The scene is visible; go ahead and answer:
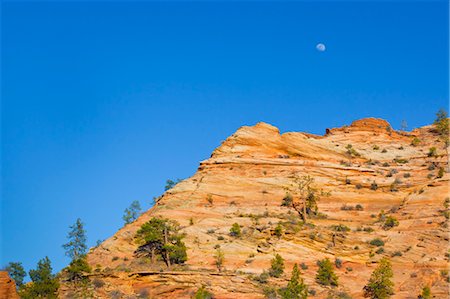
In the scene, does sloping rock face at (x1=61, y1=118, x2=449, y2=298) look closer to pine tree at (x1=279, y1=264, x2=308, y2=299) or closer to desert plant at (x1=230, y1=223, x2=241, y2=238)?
desert plant at (x1=230, y1=223, x2=241, y2=238)

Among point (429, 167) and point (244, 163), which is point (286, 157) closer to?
point (244, 163)

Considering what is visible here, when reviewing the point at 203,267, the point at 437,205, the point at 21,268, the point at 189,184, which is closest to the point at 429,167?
the point at 437,205

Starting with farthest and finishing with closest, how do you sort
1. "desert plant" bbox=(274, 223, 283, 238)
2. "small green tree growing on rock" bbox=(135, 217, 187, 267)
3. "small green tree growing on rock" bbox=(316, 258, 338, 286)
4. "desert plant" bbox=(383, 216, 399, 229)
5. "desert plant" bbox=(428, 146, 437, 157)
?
"desert plant" bbox=(428, 146, 437, 157), "desert plant" bbox=(383, 216, 399, 229), "desert plant" bbox=(274, 223, 283, 238), "small green tree growing on rock" bbox=(135, 217, 187, 267), "small green tree growing on rock" bbox=(316, 258, 338, 286)

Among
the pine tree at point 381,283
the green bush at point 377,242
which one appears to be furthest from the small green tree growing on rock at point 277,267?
the green bush at point 377,242

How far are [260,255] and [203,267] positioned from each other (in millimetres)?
6281

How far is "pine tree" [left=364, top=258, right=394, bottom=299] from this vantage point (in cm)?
6594

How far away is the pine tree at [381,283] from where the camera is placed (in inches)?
2596

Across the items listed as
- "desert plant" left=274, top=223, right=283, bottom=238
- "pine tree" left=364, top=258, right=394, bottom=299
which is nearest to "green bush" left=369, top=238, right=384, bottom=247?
"pine tree" left=364, top=258, right=394, bottom=299

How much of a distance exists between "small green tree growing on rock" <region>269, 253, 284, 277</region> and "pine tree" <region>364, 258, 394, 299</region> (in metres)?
8.32

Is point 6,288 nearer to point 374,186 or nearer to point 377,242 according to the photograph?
point 377,242

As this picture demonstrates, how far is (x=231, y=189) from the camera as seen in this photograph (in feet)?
284

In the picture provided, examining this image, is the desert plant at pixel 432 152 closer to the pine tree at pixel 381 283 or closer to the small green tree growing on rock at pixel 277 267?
the pine tree at pixel 381 283

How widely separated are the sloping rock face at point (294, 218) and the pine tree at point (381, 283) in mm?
986

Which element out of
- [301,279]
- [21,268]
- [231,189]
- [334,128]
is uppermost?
[334,128]
